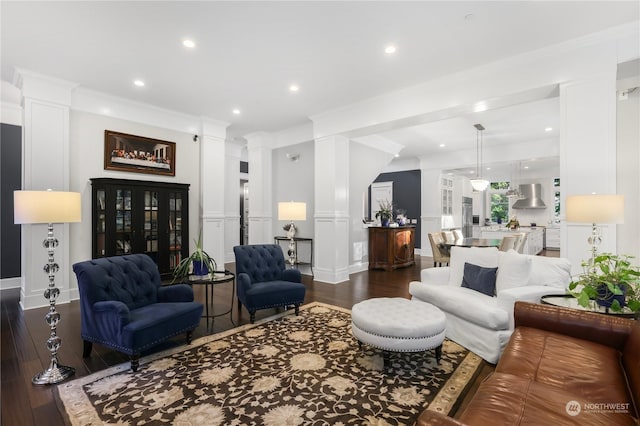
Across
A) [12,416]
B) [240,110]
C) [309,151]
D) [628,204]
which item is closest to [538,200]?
[628,204]

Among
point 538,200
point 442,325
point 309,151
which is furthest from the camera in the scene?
point 538,200

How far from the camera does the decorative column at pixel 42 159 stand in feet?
13.8

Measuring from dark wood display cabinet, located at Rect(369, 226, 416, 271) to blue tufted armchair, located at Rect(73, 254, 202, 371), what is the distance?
4611mm

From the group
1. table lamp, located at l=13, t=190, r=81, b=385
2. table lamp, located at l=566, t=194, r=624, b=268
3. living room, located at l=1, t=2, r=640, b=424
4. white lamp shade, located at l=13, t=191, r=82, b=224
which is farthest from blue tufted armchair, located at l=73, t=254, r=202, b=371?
table lamp, located at l=566, t=194, r=624, b=268

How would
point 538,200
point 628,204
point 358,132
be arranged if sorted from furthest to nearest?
point 538,200, point 358,132, point 628,204

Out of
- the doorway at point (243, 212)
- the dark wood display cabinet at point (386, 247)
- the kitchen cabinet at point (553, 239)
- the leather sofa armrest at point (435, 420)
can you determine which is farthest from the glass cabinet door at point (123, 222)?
the kitchen cabinet at point (553, 239)

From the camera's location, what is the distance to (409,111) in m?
4.65

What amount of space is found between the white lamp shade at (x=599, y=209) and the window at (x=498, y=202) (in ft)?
38.1

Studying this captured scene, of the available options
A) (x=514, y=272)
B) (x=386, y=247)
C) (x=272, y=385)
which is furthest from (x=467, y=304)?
(x=386, y=247)

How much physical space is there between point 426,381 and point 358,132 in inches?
167

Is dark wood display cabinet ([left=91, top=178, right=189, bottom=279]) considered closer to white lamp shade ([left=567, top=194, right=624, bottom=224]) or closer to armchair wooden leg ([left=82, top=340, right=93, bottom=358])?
armchair wooden leg ([left=82, top=340, right=93, bottom=358])

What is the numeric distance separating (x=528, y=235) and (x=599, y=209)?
23.9 feet

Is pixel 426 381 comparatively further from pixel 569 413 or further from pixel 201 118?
pixel 201 118

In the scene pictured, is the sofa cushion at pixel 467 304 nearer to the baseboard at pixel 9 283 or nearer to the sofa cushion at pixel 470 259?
the sofa cushion at pixel 470 259
